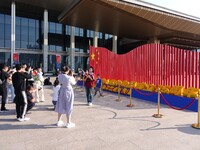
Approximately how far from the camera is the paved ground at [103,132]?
446 cm

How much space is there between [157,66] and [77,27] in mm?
25801

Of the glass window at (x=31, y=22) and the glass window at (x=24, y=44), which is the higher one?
the glass window at (x=31, y=22)

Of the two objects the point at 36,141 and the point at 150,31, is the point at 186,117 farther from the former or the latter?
the point at 150,31

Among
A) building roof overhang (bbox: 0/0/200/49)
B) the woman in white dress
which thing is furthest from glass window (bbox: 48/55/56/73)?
the woman in white dress

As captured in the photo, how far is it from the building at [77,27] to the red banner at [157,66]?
9.36 m

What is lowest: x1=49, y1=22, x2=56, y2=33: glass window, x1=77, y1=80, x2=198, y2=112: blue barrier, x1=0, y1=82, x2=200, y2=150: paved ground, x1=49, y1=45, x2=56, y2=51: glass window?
x1=0, y1=82, x2=200, y2=150: paved ground

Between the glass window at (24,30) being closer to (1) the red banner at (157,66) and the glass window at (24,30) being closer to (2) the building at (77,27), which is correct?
(2) the building at (77,27)

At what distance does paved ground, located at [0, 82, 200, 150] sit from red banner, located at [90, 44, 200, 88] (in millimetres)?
2988

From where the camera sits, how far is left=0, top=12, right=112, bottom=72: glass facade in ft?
117

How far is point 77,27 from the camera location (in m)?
34.9

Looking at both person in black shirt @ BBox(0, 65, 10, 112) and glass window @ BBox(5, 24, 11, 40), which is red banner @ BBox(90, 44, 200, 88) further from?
glass window @ BBox(5, 24, 11, 40)

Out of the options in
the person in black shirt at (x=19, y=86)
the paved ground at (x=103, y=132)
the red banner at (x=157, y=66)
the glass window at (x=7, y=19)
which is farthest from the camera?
the glass window at (x=7, y=19)

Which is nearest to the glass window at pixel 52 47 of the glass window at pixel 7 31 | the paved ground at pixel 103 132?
the glass window at pixel 7 31

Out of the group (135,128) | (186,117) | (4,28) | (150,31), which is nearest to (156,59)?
(186,117)
